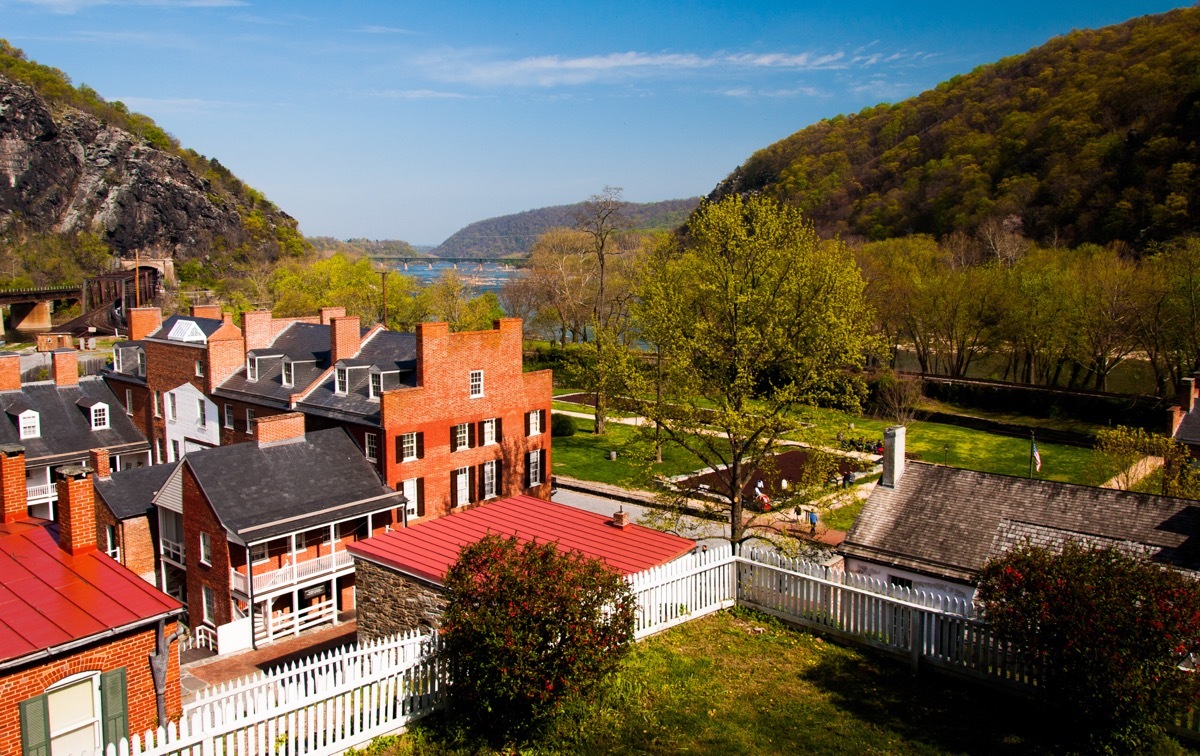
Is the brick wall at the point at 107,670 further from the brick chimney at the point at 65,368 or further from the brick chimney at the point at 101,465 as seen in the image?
the brick chimney at the point at 65,368

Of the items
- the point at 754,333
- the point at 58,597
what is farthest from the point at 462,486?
the point at 58,597

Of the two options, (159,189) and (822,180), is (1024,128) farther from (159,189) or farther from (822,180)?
(159,189)

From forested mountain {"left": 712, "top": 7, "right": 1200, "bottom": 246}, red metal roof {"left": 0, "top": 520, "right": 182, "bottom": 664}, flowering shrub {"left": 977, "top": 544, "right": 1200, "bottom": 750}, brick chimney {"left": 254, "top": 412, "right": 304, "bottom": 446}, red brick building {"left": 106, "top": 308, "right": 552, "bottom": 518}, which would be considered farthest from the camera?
forested mountain {"left": 712, "top": 7, "right": 1200, "bottom": 246}

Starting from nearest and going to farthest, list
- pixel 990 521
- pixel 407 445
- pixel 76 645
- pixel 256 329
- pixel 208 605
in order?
1. pixel 76 645
2. pixel 990 521
3. pixel 208 605
4. pixel 407 445
5. pixel 256 329

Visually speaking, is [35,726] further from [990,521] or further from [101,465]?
[990,521]

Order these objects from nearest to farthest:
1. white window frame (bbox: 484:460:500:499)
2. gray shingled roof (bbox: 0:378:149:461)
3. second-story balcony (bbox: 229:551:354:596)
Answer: second-story balcony (bbox: 229:551:354:596) → white window frame (bbox: 484:460:500:499) → gray shingled roof (bbox: 0:378:149:461)

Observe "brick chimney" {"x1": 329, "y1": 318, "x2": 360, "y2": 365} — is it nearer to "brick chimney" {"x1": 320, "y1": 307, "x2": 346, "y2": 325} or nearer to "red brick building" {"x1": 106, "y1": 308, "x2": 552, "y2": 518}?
"red brick building" {"x1": 106, "y1": 308, "x2": 552, "y2": 518}


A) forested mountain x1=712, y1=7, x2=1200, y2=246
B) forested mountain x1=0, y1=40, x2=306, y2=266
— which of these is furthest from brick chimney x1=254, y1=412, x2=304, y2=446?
forested mountain x1=0, y1=40, x2=306, y2=266
